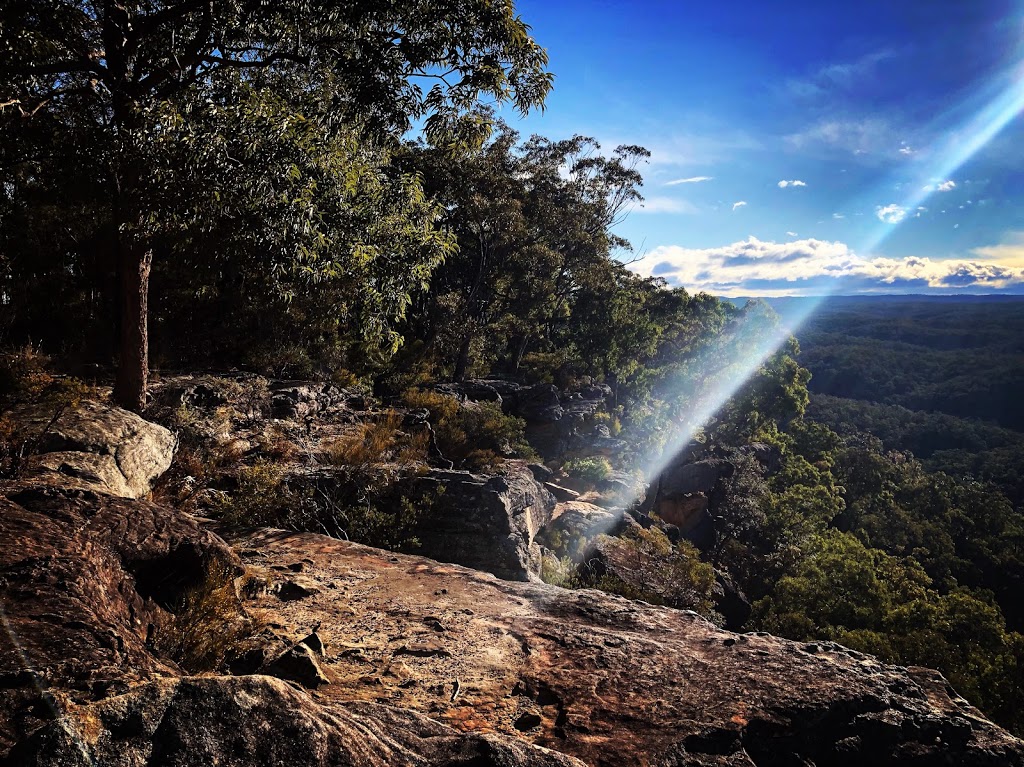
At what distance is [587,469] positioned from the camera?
21375 mm

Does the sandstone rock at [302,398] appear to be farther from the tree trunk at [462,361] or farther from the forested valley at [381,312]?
the tree trunk at [462,361]

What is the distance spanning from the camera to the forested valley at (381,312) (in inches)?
230

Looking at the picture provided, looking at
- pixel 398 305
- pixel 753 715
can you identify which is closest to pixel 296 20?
pixel 398 305

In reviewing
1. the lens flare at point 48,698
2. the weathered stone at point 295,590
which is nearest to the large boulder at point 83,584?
the lens flare at point 48,698

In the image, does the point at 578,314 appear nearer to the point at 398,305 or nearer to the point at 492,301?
the point at 492,301

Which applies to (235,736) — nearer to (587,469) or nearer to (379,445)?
(379,445)

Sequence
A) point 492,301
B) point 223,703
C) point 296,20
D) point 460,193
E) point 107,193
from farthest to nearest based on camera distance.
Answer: point 492,301 < point 460,193 < point 107,193 < point 296,20 < point 223,703

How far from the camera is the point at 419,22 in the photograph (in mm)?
5723

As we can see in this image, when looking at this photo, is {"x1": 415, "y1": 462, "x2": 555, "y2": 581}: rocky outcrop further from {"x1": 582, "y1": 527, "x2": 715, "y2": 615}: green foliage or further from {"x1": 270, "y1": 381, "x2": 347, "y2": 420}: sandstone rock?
{"x1": 270, "y1": 381, "x2": 347, "y2": 420}: sandstone rock

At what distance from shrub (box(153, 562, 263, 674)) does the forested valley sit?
2.35 meters

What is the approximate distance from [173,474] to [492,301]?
1934 centimetres

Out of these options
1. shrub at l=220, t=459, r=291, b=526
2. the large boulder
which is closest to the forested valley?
shrub at l=220, t=459, r=291, b=526

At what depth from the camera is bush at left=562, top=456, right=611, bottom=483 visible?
69.4ft

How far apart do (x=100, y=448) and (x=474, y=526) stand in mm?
4901
